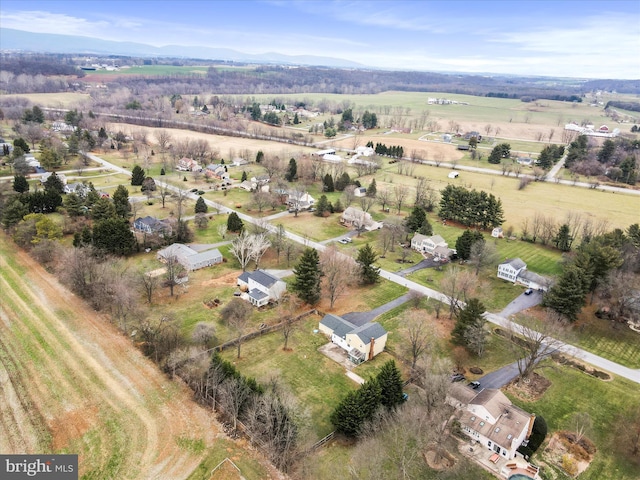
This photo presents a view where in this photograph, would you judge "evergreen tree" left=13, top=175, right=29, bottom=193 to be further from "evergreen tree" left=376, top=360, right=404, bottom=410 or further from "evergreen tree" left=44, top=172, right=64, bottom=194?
"evergreen tree" left=376, top=360, right=404, bottom=410

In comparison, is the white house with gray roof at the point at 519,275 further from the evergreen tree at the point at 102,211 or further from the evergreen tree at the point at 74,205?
the evergreen tree at the point at 74,205

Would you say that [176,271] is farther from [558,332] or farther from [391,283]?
[558,332]

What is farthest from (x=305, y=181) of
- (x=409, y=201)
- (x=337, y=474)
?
(x=337, y=474)

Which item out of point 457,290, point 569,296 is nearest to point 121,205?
point 457,290

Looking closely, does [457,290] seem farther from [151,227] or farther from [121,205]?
[121,205]
